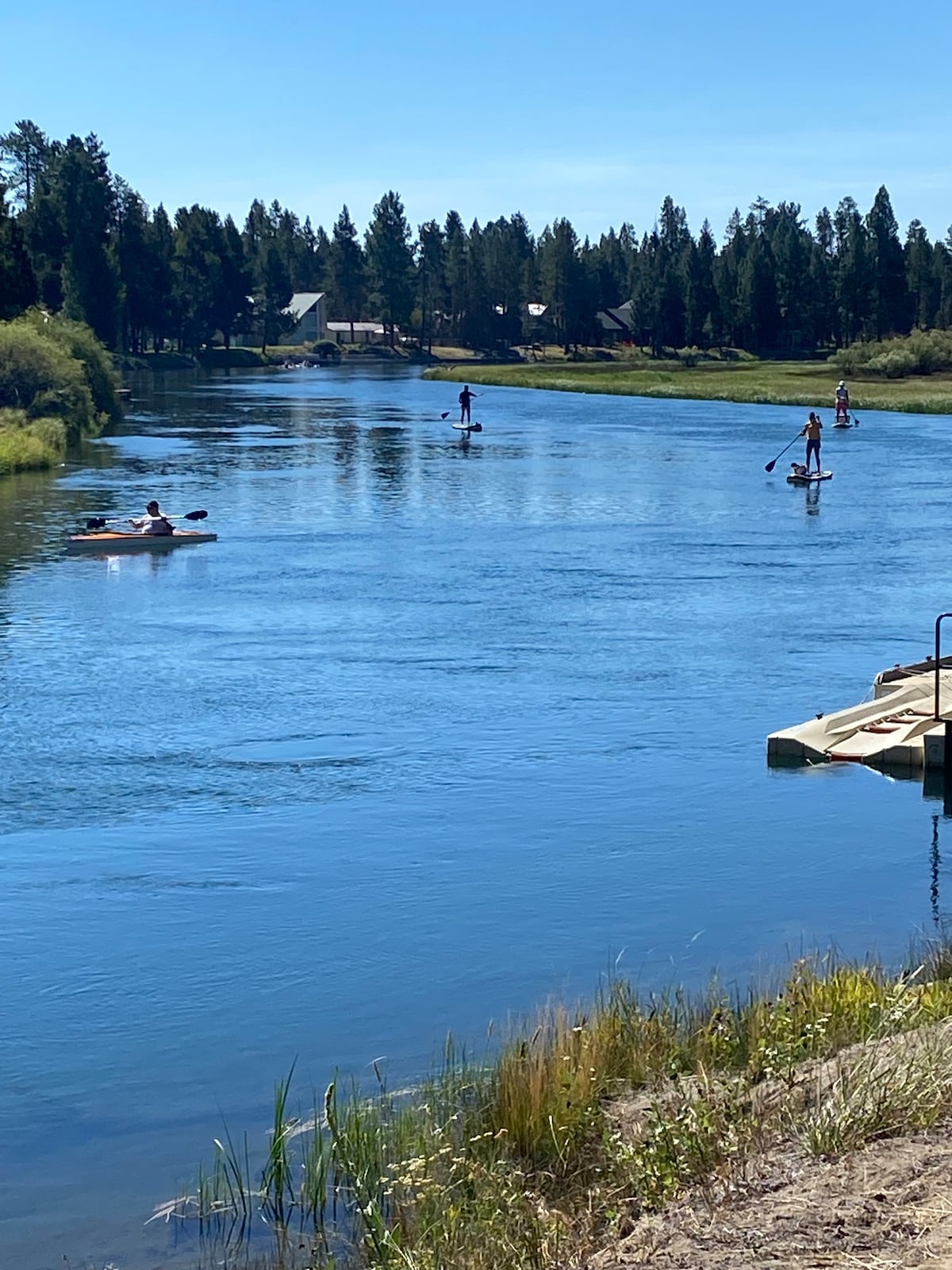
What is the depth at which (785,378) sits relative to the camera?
12862 centimetres

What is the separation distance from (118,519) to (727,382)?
283 feet

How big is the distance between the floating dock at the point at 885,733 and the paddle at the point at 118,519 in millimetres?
22206

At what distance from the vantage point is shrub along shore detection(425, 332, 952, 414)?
10744 cm

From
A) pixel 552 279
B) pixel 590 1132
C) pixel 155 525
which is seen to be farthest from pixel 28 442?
pixel 552 279

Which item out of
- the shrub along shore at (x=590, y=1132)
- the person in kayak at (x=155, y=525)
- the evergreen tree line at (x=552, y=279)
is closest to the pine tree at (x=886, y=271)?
the evergreen tree line at (x=552, y=279)

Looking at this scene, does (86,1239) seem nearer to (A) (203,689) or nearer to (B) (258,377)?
(A) (203,689)

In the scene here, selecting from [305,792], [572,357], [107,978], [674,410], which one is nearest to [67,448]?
[674,410]

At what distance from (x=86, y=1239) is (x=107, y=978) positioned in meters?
4.66

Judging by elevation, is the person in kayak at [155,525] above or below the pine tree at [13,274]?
below

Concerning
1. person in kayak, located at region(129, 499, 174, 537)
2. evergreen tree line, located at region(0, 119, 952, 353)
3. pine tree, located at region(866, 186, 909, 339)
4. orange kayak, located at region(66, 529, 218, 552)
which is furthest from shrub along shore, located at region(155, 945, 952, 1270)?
pine tree, located at region(866, 186, 909, 339)

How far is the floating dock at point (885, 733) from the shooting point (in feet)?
70.2

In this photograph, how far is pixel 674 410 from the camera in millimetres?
102875

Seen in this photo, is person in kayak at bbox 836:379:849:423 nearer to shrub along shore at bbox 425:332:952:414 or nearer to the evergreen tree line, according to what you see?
shrub along shore at bbox 425:332:952:414

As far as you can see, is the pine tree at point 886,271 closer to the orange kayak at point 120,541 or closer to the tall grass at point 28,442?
the tall grass at point 28,442
